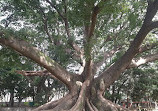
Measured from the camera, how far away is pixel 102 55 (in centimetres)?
830

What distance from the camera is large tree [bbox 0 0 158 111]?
4.96 m

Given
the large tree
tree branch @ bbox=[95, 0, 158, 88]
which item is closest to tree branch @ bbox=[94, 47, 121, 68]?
A: the large tree

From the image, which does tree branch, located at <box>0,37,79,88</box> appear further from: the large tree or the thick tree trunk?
the thick tree trunk

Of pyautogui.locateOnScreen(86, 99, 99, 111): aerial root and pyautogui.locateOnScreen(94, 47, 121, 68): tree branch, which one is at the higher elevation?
pyautogui.locateOnScreen(94, 47, 121, 68): tree branch

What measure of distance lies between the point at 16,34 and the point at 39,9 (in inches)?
105

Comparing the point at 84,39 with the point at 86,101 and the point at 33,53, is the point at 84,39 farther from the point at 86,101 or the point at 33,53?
the point at 86,101

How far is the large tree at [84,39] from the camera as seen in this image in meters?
4.96

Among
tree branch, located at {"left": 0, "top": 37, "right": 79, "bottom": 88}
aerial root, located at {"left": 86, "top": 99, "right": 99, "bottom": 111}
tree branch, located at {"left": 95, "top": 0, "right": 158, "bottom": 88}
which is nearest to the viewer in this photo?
tree branch, located at {"left": 0, "top": 37, "right": 79, "bottom": 88}

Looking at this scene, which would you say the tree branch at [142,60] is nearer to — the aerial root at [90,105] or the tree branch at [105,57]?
the tree branch at [105,57]

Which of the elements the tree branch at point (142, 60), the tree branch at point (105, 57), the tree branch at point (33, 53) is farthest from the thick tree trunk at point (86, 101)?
the tree branch at point (142, 60)

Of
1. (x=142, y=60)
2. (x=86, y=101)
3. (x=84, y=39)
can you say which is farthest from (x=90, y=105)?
(x=142, y=60)

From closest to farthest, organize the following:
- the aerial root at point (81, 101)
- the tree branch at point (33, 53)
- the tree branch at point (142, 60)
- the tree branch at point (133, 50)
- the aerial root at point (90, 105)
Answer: the tree branch at point (33, 53) < the aerial root at point (81, 101) < the tree branch at point (133, 50) < the aerial root at point (90, 105) < the tree branch at point (142, 60)

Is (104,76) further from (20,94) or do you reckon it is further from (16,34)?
(20,94)

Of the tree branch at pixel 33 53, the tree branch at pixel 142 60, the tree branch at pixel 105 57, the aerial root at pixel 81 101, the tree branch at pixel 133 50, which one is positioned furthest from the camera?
the tree branch at pixel 105 57
